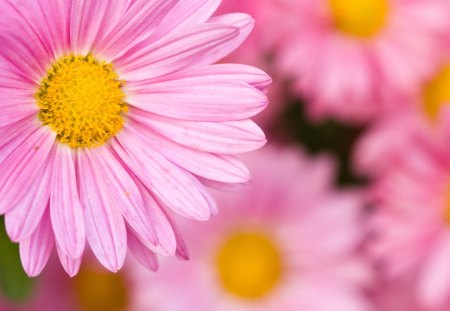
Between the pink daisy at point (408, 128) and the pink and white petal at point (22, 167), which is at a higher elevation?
the pink daisy at point (408, 128)

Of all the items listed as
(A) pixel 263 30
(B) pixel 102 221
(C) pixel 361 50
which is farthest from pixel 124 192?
(C) pixel 361 50

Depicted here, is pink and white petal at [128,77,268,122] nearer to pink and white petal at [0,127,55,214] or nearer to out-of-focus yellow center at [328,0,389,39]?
pink and white petal at [0,127,55,214]

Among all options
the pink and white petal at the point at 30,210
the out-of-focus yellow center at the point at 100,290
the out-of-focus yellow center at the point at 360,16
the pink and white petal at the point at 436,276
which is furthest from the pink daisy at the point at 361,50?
the pink and white petal at the point at 30,210

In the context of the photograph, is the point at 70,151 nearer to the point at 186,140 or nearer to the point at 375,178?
the point at 186,140

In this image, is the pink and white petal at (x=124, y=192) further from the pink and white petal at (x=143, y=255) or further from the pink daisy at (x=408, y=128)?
the pink daisy at (x=408, y=128)

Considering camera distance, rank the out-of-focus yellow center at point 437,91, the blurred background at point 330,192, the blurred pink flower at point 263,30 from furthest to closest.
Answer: the out-of-focus yellow center at point 437,91 → the blurred background at point 330,192 → the blurred pink flower at point 263,30

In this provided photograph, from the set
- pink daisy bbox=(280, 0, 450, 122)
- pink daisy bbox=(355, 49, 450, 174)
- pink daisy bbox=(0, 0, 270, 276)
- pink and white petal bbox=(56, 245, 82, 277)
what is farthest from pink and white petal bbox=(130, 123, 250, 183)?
pink daisy bbox=(355, 49, 450, 174)

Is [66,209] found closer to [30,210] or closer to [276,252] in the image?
[30,210]
